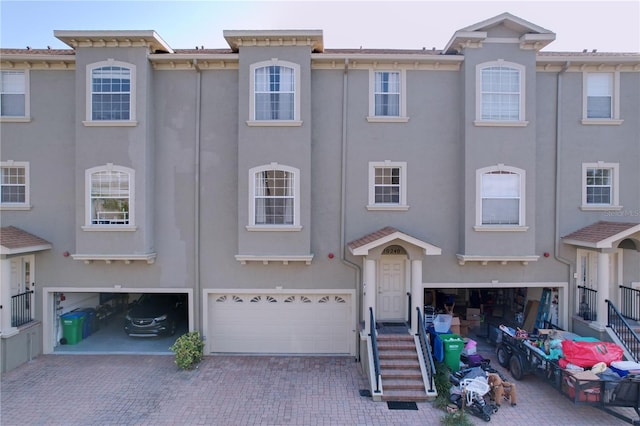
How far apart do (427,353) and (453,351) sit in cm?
108

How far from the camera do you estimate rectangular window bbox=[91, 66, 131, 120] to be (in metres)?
11.0

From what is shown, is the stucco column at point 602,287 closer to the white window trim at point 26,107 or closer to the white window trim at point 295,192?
the white window trim at point 295,192

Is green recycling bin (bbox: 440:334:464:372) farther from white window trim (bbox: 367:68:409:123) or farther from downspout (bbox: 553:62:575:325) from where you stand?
white window trim (bbox: 367:68:409:123)

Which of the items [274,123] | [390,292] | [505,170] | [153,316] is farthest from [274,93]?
[153,316]

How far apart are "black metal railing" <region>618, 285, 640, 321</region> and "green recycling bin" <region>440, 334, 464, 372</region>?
→ 6.05 m

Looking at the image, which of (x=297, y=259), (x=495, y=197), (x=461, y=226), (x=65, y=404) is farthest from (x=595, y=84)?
(x=65, y=404)

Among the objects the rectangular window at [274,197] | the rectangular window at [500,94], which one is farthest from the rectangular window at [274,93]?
the rectangular window at [500,94]

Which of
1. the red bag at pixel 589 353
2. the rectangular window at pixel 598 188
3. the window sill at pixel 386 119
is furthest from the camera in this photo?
the rectangular window at pixel 598 188

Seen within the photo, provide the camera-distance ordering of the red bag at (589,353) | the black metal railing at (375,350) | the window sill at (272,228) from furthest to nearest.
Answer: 1. the window sill at (272,228)
2. the black metal railing at (375,350)
3. the red bag at (589,353)

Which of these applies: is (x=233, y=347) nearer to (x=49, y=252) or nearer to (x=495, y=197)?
(x=49, y=252)

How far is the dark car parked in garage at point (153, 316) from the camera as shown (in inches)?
479

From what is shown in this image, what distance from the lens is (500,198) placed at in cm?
1105

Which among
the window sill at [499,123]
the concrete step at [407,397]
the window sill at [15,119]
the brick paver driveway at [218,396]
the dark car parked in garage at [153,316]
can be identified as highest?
the window sill at [15,119]

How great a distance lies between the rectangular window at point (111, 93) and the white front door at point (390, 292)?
9.52m
